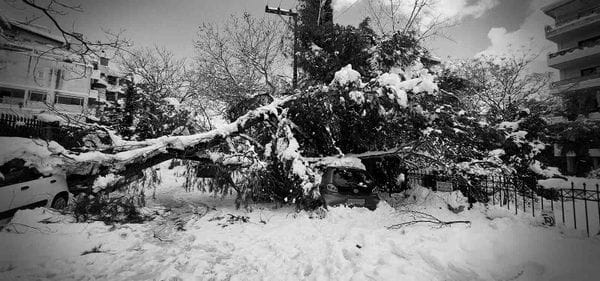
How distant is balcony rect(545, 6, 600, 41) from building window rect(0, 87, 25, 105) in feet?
40.2

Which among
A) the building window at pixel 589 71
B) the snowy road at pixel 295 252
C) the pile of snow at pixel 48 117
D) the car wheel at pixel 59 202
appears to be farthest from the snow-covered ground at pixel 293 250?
the building window at pixel 589 71

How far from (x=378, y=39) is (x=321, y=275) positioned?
913cm

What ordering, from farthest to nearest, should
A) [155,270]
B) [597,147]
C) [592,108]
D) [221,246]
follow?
[597,147], [592,108], [221,246], [155,270]

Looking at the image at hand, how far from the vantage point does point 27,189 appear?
5477 mm

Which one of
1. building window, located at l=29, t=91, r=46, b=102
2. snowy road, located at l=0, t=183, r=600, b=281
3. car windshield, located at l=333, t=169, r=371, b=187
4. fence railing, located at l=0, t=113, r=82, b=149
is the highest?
building window, located at l=29, t=91, r=46, b=102

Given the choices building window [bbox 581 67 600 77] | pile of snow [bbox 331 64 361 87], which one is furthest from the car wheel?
building window [bbox 581 67 600 77]

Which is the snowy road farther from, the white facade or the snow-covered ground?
the white facade

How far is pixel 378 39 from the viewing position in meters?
9.94

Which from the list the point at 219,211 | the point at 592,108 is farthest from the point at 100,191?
the point at 592,108

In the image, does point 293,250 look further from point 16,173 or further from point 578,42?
point 578,42

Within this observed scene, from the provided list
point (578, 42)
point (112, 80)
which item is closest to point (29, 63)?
point (578, 42)

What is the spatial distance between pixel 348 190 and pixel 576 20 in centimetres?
750

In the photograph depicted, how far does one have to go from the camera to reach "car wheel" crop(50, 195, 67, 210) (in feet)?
20.3

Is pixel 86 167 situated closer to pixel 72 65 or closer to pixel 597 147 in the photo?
pixel 72 65
